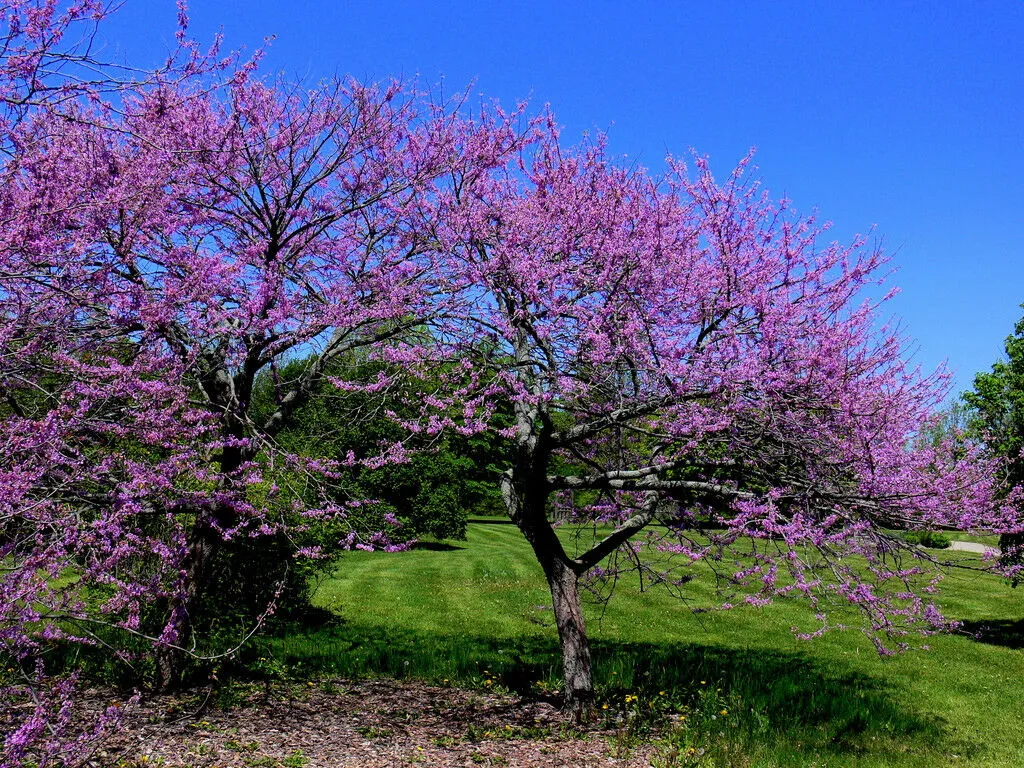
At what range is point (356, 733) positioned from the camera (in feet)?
24.6

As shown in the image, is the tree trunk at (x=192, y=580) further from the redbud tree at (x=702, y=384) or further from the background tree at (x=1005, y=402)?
the background tree at (x=1005, y=402)

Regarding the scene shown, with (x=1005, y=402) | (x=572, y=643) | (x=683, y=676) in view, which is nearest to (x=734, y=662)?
(x=683, y=676)

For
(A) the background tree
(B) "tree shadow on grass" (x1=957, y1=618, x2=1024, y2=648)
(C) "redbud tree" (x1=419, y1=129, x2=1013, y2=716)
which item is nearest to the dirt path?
(B) "tree shadow on grass" (x1=957, y1=618, x2=1024, y2=648)

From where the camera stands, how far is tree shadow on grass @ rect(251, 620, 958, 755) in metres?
8.36

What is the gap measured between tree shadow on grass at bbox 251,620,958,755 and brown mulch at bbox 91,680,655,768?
3.15 ft

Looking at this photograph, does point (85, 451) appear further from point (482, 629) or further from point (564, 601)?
point (482, 629)

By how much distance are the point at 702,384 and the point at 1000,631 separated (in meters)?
15.7

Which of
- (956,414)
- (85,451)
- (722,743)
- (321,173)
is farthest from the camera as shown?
(956,414)

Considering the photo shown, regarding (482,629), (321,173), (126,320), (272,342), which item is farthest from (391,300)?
(482,629)

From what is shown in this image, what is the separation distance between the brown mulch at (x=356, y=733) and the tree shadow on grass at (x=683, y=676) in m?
0.96

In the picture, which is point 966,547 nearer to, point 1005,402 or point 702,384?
point 1005,402

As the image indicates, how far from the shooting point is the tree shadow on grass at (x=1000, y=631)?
1675 centimetres

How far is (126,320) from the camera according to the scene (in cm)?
627

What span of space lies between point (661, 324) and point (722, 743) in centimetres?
418
